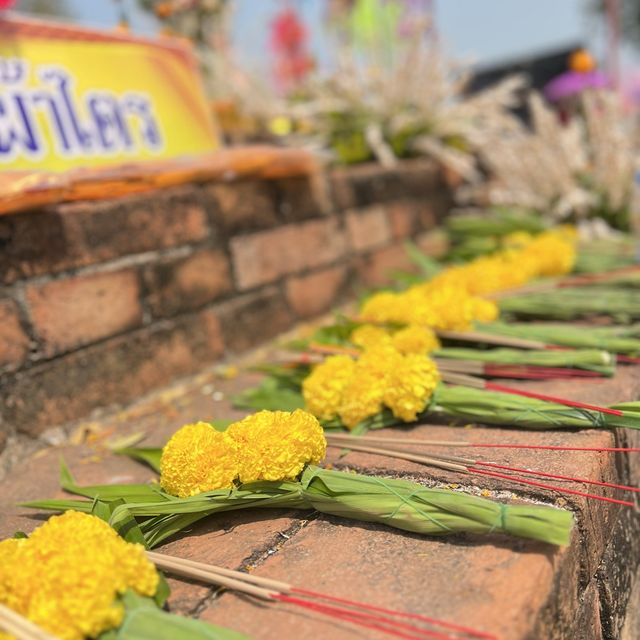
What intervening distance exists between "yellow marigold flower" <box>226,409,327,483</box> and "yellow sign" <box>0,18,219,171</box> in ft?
2.69

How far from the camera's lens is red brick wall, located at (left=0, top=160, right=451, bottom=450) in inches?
50.1

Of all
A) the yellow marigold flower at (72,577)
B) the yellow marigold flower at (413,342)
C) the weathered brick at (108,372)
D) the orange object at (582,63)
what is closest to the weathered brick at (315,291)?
the weathered brick at (108,372)

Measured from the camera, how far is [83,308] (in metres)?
1.38

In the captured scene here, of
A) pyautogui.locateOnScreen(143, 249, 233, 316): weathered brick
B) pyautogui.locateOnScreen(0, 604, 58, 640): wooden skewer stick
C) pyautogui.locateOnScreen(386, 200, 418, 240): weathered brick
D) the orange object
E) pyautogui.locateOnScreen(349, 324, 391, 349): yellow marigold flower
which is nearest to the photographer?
pyautogui.locateOnScreen(0, 604, 58, 640): wooden skewer stick

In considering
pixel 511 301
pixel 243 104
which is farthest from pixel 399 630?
pixel 243 104

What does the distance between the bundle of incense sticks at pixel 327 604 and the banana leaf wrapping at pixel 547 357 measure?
0.69 meters

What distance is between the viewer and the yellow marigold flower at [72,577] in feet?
2.18

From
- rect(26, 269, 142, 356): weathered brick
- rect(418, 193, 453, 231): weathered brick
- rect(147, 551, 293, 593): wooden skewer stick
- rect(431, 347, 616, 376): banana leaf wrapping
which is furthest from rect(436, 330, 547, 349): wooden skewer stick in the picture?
rect(418, 193, 453, 231): weathered brick

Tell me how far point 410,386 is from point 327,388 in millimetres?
146

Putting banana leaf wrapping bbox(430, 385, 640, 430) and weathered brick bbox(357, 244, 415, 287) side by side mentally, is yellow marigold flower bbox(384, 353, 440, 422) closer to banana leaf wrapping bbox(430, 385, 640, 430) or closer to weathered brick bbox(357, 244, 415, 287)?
banana leaf wrapping bbox(430, 385, 640, 430)

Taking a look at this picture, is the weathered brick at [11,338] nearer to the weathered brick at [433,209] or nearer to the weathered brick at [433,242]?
the weathered brick at [433,242]

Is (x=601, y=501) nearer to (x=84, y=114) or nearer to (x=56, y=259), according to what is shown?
(x=56, y=259)

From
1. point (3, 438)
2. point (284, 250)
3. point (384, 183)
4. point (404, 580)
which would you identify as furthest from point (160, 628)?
point (384, 183)

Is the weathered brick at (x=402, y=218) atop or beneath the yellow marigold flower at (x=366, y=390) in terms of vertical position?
atop
